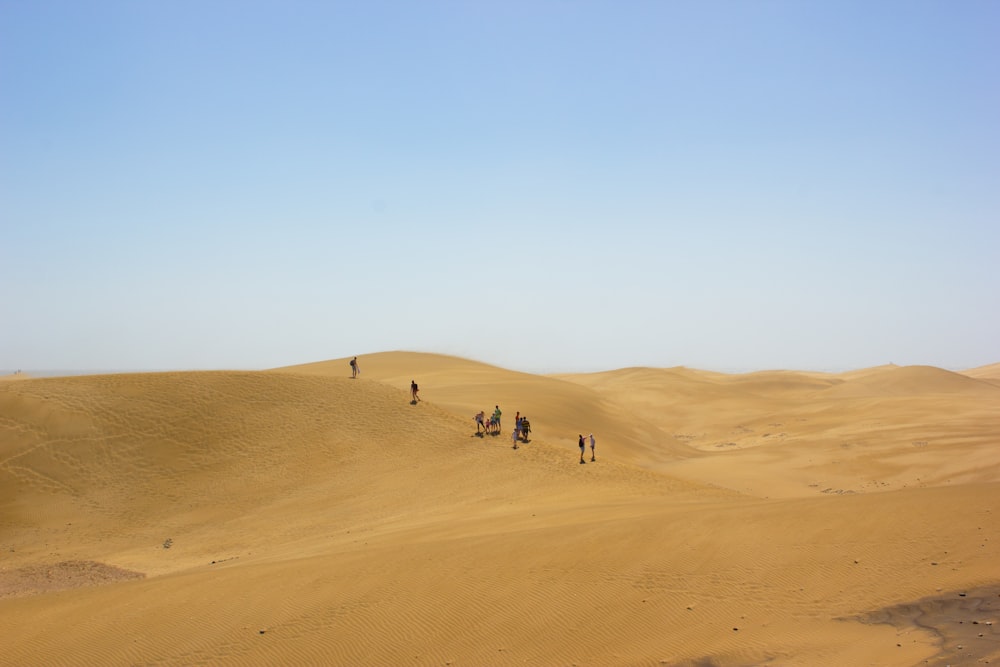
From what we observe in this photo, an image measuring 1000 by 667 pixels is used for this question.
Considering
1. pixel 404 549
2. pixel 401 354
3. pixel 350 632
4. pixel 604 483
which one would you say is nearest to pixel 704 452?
pixel 604 483

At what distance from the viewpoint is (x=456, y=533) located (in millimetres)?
16016

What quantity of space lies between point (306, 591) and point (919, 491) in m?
11.6

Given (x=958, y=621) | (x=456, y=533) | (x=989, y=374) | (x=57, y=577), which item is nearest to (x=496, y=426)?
(x=456, y=533)

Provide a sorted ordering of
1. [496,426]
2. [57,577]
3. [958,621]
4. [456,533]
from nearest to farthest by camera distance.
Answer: [958,621]
[456,533]
[57,577]
[496,426]

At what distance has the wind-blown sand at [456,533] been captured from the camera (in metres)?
10.2

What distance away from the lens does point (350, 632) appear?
10.9 m

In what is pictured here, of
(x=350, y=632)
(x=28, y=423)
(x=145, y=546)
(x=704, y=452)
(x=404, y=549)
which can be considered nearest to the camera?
(x=350, y=632)

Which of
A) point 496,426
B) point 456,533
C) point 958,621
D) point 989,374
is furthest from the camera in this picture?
point 989,374

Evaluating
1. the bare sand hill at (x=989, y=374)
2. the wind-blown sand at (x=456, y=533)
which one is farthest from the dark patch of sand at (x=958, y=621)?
the bare sand hill at (x=989, y=374)

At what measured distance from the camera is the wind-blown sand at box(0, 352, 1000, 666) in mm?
10250

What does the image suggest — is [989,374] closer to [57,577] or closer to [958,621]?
Result: [958,621]

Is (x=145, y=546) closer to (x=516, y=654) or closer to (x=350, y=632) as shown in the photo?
(x=350, y=632)

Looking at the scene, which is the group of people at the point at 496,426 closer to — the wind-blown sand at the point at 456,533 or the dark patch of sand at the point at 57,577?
the wind-blown sand at the point at 456,533

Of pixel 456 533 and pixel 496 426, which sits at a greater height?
pixel 496 426
